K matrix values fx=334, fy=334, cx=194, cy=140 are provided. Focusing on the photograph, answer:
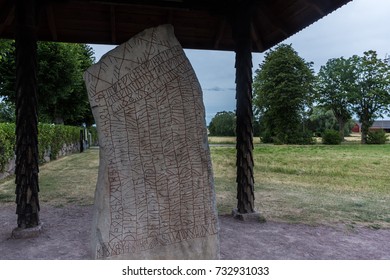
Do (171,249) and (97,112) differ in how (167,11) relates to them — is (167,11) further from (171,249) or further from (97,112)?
(171,249)

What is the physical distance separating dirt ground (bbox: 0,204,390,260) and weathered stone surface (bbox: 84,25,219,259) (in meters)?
0.91

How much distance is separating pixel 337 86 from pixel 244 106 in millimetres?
39711

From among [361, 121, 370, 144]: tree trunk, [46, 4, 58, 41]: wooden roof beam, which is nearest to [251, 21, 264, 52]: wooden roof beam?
[46, 4, 58, 41]: wooden roof beam

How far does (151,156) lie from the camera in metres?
3.59

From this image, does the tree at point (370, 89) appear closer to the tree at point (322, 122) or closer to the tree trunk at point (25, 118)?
the tree at point (322, 122)

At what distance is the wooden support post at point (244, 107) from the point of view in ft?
19.3

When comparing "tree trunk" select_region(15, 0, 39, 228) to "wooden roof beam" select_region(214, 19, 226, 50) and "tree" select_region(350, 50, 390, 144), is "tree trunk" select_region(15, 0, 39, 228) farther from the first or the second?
"tree" select_region(350, 50, 390, 144)

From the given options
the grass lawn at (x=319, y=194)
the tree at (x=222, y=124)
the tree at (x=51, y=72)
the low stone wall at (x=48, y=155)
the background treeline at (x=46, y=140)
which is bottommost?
the grass lawn at (x=319, y=194)

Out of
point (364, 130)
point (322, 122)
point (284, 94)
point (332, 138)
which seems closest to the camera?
point (332, 138)

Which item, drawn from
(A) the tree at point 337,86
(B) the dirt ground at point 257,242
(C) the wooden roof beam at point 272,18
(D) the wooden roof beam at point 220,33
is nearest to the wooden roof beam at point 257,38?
(C) the wooden roof beam at point 272,18

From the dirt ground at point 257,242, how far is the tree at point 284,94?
1223 inches

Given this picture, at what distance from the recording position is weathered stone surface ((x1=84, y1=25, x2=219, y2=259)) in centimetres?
348

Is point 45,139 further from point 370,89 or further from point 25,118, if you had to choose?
point 370,89

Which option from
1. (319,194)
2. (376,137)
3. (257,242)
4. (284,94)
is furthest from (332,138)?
(257,242)
